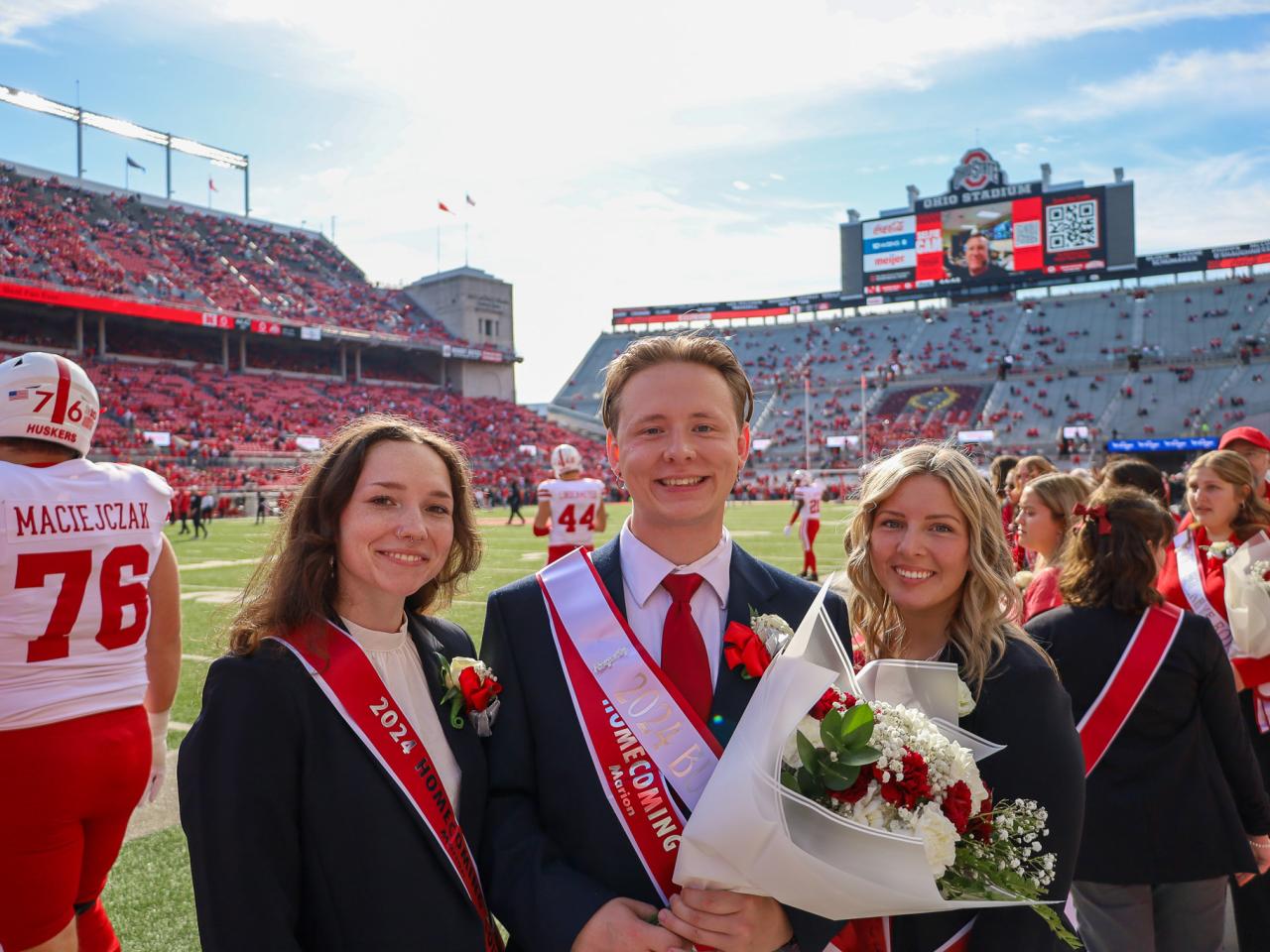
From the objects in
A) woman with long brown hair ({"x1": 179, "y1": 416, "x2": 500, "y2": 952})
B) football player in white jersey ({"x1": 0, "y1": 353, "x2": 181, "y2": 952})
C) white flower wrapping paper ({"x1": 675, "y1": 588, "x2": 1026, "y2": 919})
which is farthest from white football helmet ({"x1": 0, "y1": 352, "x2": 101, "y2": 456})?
white flower wrapping paper ({"x1": 675, "y1": 588, "x2": 1026, "y2": 919})

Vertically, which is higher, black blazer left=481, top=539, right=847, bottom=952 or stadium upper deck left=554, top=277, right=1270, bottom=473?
stadium upper deck left=554, top=277, right=1270, bottom=473

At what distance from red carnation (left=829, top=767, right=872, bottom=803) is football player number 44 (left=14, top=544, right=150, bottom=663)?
2.14m

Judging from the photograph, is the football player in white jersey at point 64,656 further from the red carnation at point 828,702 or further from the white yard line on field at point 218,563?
the white yard line on field at point 218,563

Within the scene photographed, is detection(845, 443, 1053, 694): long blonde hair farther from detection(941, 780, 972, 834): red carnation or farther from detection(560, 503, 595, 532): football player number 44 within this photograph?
detection(560, 503, 595, 532): football player number 44

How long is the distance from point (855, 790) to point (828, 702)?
6.3 inches

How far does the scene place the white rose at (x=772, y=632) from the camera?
1.79 metres

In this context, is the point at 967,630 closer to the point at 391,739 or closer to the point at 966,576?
the point at 966,576

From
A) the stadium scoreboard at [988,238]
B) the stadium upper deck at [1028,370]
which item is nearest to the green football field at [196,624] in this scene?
the stadium upper deck at [1028,370]

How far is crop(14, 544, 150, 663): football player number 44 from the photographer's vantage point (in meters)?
2.43

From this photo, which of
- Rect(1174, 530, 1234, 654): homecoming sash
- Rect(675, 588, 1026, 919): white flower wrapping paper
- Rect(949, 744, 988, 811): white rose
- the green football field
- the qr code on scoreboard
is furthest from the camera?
the qr code on scoreboard

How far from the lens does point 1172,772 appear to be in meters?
2.70

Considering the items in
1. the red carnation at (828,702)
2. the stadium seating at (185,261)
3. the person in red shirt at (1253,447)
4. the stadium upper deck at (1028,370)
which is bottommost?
the red carnation at (828,702)

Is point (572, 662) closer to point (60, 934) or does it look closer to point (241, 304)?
point (60, 934)

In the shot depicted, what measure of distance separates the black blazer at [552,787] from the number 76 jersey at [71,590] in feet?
4.34
